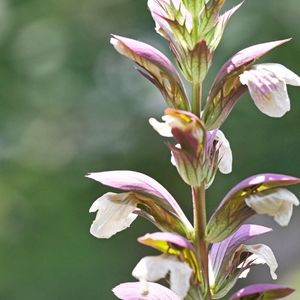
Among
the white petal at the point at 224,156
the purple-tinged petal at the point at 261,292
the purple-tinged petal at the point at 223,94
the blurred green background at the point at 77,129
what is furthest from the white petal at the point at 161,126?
the blurred green background at the point at 77,129

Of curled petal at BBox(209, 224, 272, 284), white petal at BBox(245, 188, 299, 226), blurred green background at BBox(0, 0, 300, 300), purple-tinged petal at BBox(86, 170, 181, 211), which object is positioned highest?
blurred green background at BBox(0, 0, 300, 300)

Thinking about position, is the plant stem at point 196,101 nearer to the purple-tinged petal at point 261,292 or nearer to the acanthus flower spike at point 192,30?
the acanthus flower spike at point 192,30

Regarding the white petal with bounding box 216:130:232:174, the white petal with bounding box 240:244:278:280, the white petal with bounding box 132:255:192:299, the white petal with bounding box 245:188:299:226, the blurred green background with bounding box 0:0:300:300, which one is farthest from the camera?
the blurred green background with bounding box 0:0:300:300

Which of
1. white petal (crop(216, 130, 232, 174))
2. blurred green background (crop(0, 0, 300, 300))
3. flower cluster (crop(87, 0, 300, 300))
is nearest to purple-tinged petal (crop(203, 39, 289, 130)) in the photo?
flower cluster (crop(87, 0, 300, 300))

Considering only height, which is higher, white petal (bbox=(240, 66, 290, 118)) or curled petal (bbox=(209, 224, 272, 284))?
white petal (bbox=(240, 66, 290, 118))

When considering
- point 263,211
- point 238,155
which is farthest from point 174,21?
point 238,155

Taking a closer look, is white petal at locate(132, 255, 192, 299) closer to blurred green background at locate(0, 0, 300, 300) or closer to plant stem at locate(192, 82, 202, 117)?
plant stem at locate(192, 82, 202, 117)

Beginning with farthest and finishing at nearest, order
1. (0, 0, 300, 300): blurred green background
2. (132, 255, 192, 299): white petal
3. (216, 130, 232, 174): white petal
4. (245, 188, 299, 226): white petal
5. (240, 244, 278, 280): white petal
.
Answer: (0, 0, 300, 300): blurred green background → (216, 130, 232, 174): white petal → (240, 244, 278, 280): white petal → (245, 188, 299, 226): white petal → (132, 255, 192, 299): white petal

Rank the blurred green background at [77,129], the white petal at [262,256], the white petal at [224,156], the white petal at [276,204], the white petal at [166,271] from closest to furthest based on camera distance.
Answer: the white petal at [166,271] → the white petal at [276,204] → the white petal at [262,256] → the white petal at [224,156] → the blurred green background at [77,129]

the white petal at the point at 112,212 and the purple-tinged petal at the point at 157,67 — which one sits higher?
the purple-tinged petal at the point at 157,67
